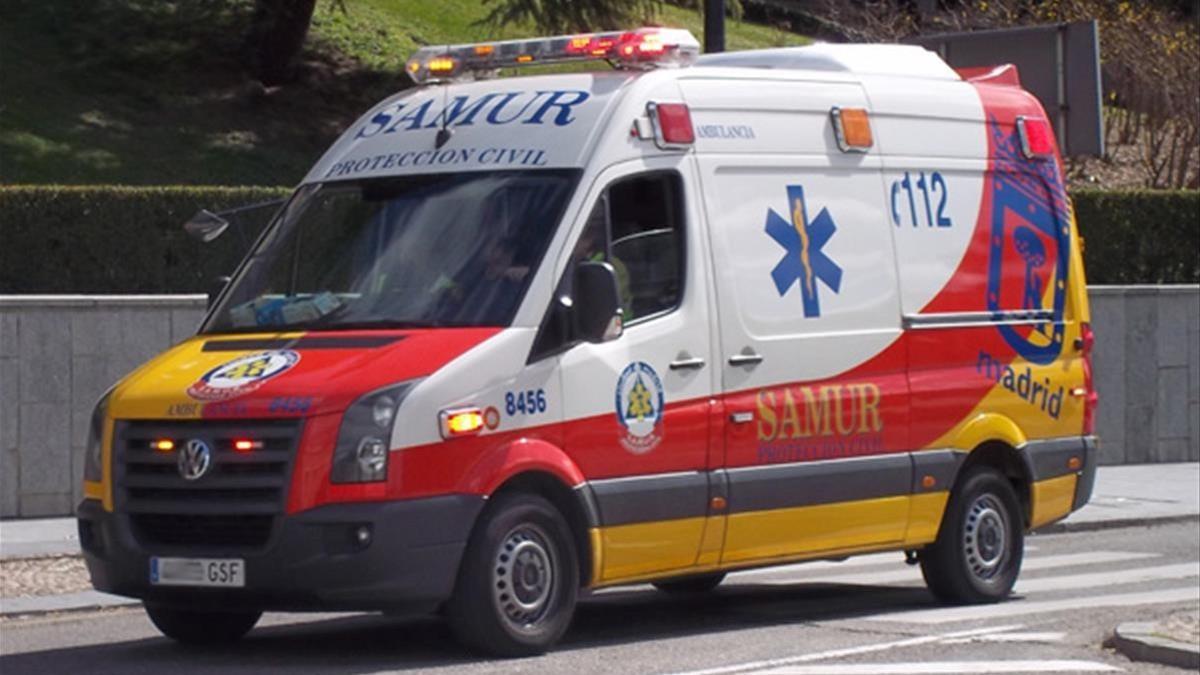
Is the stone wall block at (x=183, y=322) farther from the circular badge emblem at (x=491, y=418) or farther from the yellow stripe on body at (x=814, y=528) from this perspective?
the circular badge emblem at (x=491, y=418)

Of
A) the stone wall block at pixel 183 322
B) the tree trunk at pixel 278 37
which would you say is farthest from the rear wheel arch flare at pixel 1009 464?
the tree trunk at pixel 278 37

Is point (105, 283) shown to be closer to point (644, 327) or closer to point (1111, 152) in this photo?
point (644, 327)

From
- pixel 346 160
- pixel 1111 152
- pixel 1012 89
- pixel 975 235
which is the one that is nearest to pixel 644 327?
pixel 346 160

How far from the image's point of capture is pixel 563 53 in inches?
440

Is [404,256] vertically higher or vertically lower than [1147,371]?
higher

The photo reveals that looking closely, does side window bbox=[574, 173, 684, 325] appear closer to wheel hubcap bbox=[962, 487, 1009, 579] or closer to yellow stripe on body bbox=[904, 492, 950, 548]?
yellow stripe on body bbox=[904, 492, 950, 548]

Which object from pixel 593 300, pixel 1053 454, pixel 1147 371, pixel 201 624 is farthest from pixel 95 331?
pixel 1147 371

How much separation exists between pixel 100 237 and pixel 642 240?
29.7 ft

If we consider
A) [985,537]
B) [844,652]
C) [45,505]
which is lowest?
[45,505]

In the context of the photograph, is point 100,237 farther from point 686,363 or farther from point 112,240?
point 686,363

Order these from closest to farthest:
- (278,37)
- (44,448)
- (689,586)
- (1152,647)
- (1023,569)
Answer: (1152,647)
(689,586)
(1023,569)
(44,448)
(278,37)

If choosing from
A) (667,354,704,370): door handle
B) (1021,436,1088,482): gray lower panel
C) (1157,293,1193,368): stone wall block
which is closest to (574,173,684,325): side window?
(667,354,704,370): door handle

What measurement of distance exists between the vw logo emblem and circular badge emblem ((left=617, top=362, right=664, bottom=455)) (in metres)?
1.93

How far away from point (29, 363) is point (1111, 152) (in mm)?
20027
